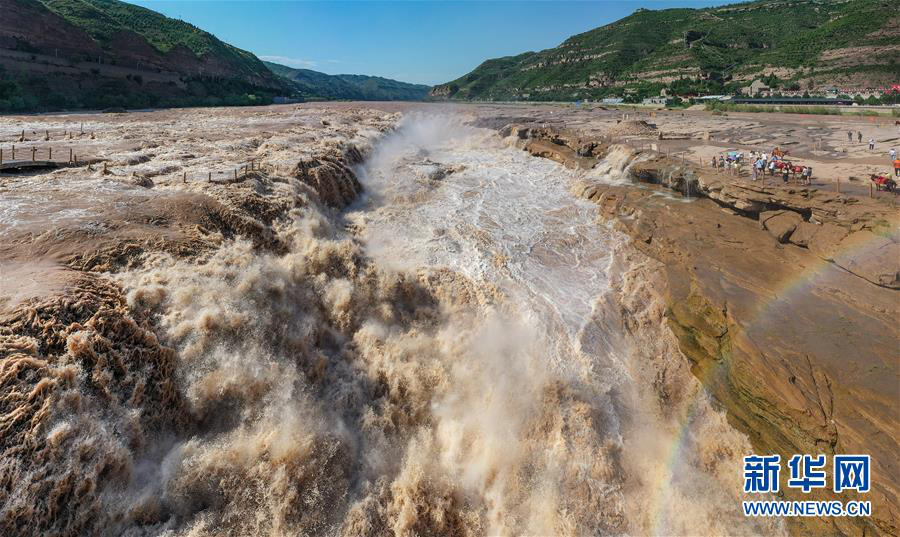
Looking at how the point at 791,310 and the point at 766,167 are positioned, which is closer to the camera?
the point at 791,310

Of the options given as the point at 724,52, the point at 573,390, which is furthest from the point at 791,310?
the point at 724,52

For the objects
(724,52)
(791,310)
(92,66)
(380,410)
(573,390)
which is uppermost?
(724,52)

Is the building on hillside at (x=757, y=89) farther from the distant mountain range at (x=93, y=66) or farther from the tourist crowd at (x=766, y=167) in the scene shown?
the distant mountain range at (x=93, y=66)

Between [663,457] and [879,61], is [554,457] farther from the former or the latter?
[879,61]

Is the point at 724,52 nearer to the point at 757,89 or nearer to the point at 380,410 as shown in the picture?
the point at 757,89

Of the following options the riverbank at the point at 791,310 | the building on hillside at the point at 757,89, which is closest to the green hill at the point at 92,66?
the riverbank at the point at 791,310

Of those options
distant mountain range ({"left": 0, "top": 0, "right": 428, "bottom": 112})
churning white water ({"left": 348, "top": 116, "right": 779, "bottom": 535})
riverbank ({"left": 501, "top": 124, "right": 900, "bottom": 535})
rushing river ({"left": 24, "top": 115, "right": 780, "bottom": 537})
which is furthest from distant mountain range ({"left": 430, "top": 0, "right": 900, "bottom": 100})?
distant mountain range ({"left": 0, "top": 0, "right": 428, "bottom": 112})

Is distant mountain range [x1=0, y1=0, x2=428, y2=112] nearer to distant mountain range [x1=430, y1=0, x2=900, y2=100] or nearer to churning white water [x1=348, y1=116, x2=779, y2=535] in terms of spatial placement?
churning white water [x1=348, y1=116, x2=779, y2=535]
